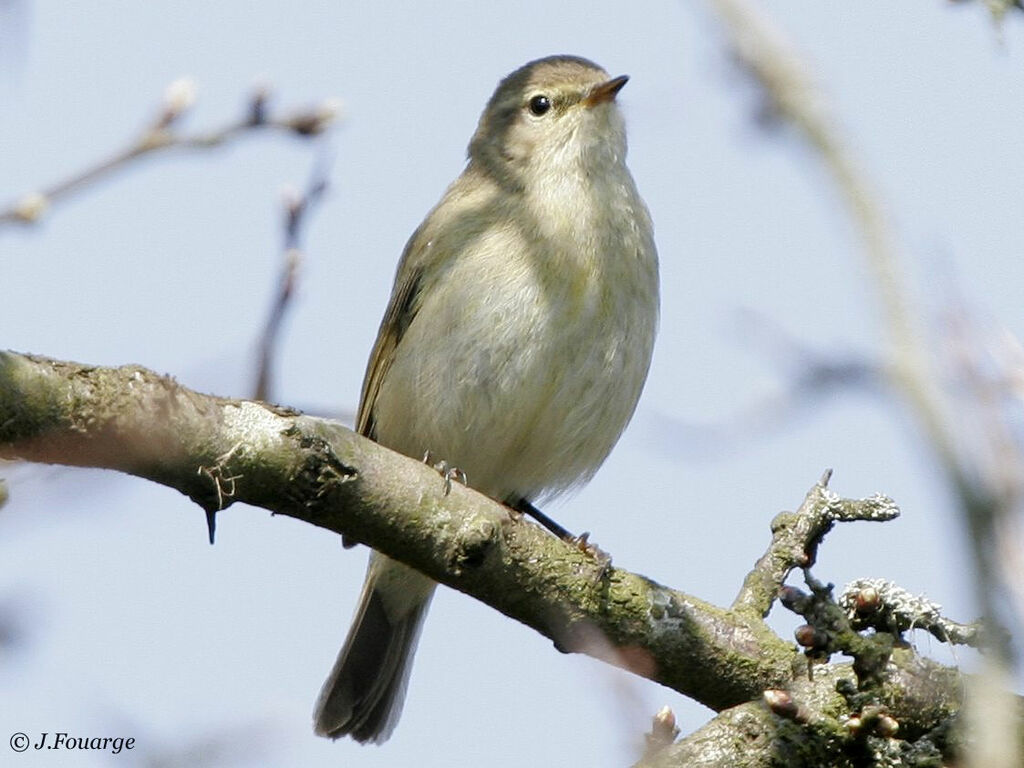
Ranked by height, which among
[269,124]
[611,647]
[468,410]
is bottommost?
[611,647]

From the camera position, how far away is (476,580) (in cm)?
381

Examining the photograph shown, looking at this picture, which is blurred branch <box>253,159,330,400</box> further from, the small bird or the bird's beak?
the bird's beak

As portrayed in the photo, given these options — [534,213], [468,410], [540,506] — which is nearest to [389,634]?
[540,506]

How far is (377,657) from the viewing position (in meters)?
6.36

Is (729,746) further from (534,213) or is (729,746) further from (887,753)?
(534,213)

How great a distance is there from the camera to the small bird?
5.36 metres

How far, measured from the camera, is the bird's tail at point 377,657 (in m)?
6.28

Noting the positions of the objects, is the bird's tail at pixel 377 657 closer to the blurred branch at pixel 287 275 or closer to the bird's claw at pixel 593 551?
the bird's claw at pixel 593 551

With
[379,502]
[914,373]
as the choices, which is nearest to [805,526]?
[379,502]

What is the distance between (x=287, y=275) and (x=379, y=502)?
1.16m

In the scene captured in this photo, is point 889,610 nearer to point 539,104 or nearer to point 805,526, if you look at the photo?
point 805,526

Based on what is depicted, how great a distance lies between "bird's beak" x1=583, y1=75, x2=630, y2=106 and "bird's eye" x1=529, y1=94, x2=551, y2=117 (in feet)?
0.77

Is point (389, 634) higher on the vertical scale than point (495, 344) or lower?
lower

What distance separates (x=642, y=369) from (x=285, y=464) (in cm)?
250
